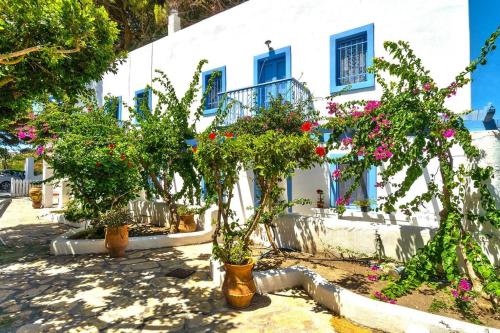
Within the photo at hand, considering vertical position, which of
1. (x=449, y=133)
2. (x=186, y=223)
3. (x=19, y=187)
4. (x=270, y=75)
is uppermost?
(x=270, y=75)

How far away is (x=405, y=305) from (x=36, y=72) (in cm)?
673

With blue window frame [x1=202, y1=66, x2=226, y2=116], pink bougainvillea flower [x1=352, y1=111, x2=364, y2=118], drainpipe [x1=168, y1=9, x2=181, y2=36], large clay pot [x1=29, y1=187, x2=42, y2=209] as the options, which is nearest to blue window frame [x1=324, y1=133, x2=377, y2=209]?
pink bougainvillea flower [x1=352, y1=111, x2=364, y2=118]

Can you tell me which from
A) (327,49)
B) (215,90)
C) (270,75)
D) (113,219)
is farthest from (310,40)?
(113,219)

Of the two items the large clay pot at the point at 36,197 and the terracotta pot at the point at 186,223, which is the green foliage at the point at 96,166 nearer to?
the terracotta pot at the point at 186,223

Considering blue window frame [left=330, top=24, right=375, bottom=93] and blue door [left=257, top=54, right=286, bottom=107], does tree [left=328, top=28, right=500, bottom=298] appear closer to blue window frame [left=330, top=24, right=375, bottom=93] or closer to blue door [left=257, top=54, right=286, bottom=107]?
blue window frame [left=330, top=24, right=375, bottom=93]

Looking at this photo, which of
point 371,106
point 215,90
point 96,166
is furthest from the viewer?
point 215,90

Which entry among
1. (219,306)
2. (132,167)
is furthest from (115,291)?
(132,167)

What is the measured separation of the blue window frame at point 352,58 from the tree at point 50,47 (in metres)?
6.46

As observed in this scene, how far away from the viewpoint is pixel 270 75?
11219 mm

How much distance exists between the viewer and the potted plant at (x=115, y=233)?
745 centimetres

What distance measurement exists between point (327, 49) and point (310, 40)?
0.72m

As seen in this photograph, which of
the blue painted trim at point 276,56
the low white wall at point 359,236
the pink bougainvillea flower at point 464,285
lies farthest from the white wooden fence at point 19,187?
the pink bougainvillea flower at point 464,285

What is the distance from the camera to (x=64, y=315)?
464cm

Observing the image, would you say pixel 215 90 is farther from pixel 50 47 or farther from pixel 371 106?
pixel 50 47
